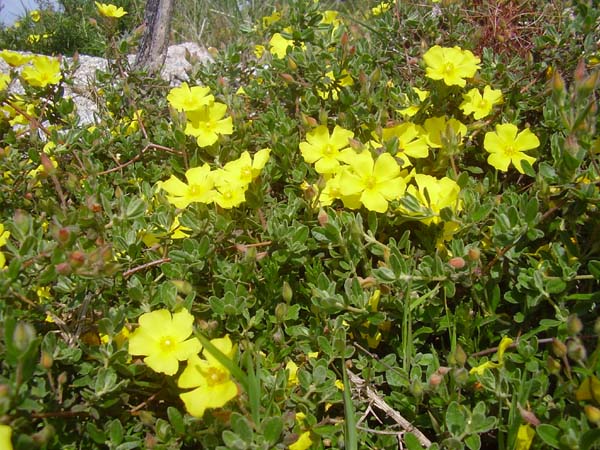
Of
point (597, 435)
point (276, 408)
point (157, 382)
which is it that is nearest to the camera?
point (597, 435)

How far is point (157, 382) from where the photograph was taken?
4.98ft

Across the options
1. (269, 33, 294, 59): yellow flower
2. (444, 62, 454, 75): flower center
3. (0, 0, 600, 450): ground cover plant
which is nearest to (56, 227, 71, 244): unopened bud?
(0, 0, 600, 450): ground cover plant

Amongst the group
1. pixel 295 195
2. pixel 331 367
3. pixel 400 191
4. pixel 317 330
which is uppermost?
pixel 400 191

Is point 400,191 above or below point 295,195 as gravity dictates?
above

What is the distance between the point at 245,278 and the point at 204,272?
0.47 ft

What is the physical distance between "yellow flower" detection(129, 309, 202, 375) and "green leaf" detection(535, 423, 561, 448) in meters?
0.82

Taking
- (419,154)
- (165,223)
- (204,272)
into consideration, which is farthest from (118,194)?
(419,154)

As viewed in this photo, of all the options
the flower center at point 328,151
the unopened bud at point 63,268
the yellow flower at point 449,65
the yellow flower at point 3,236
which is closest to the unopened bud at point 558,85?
the yellow flower at point 449,65

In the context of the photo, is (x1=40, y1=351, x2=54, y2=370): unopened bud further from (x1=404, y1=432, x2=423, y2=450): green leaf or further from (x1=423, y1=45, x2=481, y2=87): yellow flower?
(x1=423, y1=45, x2=481, y2=87): yellow flower

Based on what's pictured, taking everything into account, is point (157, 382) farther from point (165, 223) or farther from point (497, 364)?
point (497, 364)

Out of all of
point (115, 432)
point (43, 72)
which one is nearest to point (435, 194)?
point (115, 432)

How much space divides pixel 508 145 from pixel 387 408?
0.97 meters

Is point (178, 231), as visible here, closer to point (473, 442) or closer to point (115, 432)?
point (115, 432)

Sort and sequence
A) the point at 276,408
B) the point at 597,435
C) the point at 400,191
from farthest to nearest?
the point at 400,191 < the point at 276,408 < the point at 597,435
